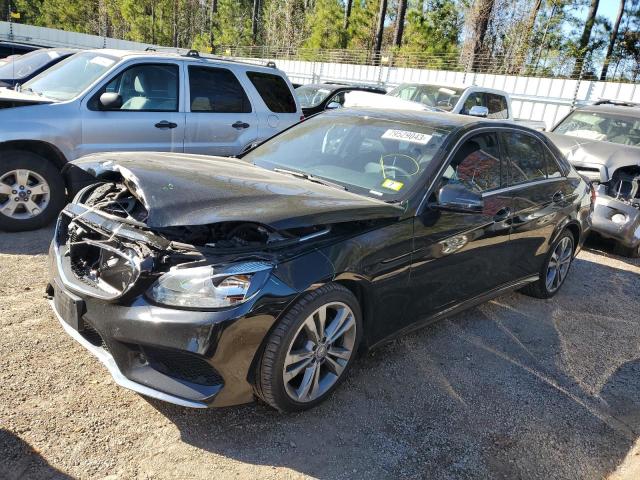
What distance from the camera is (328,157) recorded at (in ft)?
12.9

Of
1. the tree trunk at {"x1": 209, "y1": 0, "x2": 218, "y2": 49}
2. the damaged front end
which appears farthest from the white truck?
the tree trunk at {"x1": 209, "y1": 0, "x2": 218, "y2": 49}

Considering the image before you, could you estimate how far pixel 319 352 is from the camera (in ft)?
9.57

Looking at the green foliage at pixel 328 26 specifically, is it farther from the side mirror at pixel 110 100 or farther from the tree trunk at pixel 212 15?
the side mirror at pixel 110 100

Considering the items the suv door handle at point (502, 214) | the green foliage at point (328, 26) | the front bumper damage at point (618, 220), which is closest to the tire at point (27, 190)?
the suv door handle at point (502, 214)

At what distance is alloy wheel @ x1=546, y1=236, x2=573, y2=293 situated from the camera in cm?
509

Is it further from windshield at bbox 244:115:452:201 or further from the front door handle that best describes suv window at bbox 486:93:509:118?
windshield at bbox 244:115:452:201

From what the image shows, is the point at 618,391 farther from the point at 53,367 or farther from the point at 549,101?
the point at 549,101

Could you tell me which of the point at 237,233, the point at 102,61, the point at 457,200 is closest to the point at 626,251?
the point at 457,200

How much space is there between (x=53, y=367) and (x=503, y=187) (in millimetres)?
3356

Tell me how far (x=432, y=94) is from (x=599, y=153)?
408 centimetres

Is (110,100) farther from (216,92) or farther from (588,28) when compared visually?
(588,28)

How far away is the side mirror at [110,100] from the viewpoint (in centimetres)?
546


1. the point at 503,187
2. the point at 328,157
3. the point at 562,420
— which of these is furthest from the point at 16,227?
the point at 562,420

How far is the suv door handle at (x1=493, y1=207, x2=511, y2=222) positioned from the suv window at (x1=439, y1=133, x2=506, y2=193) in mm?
184
